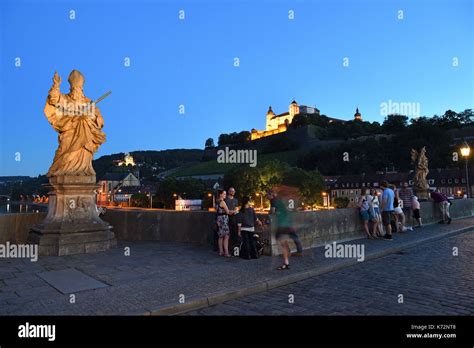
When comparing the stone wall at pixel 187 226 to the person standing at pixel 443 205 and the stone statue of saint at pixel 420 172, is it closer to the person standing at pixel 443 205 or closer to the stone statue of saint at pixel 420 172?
the person standing at pixel 443 205

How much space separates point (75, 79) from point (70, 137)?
1.73 meters

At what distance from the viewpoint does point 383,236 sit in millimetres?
12414

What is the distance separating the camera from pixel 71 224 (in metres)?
9.85

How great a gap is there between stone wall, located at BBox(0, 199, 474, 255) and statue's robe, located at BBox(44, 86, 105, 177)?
2.58 m

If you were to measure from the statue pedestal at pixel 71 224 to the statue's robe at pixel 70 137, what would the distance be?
1.07 ft

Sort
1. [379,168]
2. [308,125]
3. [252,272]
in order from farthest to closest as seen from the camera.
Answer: [308,125], [379,168], [252,272]

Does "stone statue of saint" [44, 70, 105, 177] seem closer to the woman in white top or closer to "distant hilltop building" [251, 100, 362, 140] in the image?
the woman in white top

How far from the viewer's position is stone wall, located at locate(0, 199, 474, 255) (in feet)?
33.4

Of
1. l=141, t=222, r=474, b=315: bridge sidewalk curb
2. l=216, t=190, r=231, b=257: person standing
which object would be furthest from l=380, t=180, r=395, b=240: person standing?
l=216, t=190, r=231, b=257: person standing

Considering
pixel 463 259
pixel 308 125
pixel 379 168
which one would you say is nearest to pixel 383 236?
pixel 463 259

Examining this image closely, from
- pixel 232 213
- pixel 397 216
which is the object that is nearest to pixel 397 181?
pixel 397 216

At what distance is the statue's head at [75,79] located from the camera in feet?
35.4

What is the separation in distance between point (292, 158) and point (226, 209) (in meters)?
115
